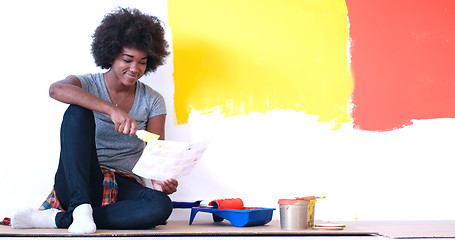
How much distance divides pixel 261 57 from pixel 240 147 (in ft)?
1.37

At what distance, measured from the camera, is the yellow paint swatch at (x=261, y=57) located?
2.39 meters

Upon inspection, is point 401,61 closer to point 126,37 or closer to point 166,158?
point 126,37

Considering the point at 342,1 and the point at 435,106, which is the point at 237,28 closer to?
the point at 342,1

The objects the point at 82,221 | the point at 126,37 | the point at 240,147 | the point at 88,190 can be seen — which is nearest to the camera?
the point at 82,221

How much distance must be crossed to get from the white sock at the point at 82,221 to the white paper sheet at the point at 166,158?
0.60 ft

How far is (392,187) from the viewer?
241 cm

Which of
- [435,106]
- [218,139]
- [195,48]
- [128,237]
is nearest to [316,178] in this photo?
[218,139]

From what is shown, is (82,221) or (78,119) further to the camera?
(78,119)

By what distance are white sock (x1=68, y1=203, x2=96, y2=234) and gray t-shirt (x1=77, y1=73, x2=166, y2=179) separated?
15.4 inches

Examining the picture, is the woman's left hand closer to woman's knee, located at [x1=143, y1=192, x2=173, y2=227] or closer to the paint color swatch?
woman's knee, located at [x1=143, y1=192, x2=173, y2=227]

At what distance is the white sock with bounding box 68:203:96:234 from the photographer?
150 cm

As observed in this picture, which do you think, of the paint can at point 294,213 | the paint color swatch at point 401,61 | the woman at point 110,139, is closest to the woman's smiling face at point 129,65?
the woman at point 110,139

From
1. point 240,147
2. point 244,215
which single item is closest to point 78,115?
point 244,215

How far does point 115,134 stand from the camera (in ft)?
6.48
